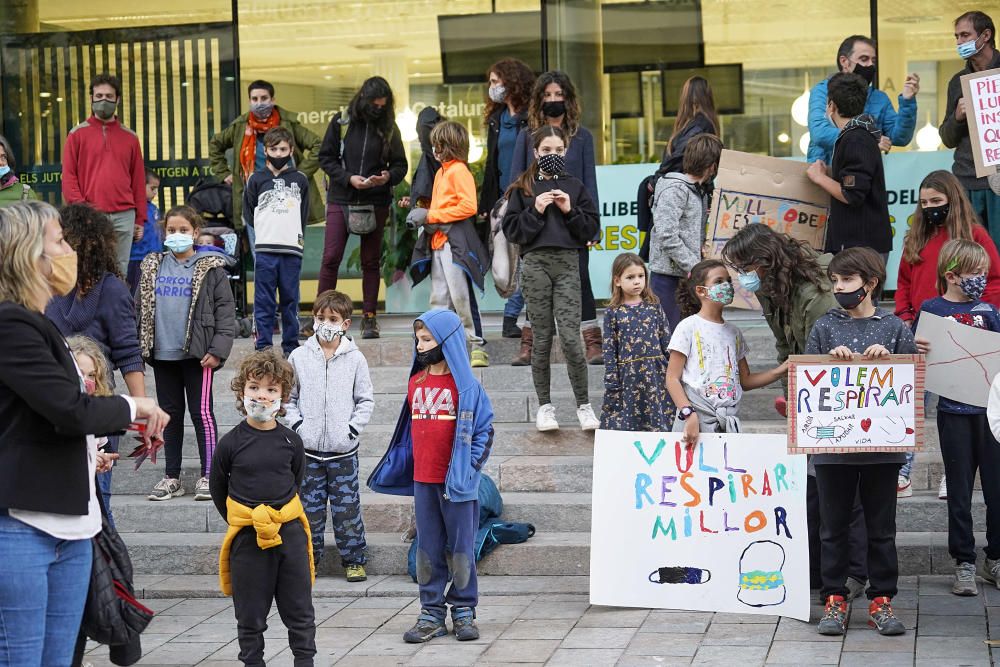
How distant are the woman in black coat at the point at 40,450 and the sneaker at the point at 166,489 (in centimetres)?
460

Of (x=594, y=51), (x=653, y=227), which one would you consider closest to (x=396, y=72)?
(x=594, y=51)

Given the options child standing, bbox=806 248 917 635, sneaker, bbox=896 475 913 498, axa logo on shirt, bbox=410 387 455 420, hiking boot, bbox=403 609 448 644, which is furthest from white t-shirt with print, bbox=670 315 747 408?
hiking boot, bbox=403 609 448 644

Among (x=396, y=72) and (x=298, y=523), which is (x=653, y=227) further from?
(x=396, y=72)

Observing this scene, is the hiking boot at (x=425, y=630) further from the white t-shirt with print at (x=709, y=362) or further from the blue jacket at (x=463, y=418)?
the white t-shirt with print at (x=709, y=362)

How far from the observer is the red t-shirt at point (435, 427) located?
263 inches

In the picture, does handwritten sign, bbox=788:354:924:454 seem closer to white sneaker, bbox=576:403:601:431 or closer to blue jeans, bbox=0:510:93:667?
white sneaker, bbox=576:403:601:431

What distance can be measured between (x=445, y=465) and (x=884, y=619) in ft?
7.17

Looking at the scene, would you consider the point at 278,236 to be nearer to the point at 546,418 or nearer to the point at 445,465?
the point at 546,418

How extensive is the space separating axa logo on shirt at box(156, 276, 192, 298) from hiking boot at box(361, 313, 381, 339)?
227 cm

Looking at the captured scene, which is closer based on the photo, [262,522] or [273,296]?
[262,522]

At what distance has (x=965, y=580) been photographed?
6.83 meters

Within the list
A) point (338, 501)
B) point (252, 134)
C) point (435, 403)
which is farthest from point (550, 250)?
point (252, 134)

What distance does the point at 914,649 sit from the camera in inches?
238

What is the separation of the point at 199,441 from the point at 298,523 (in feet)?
9.75
